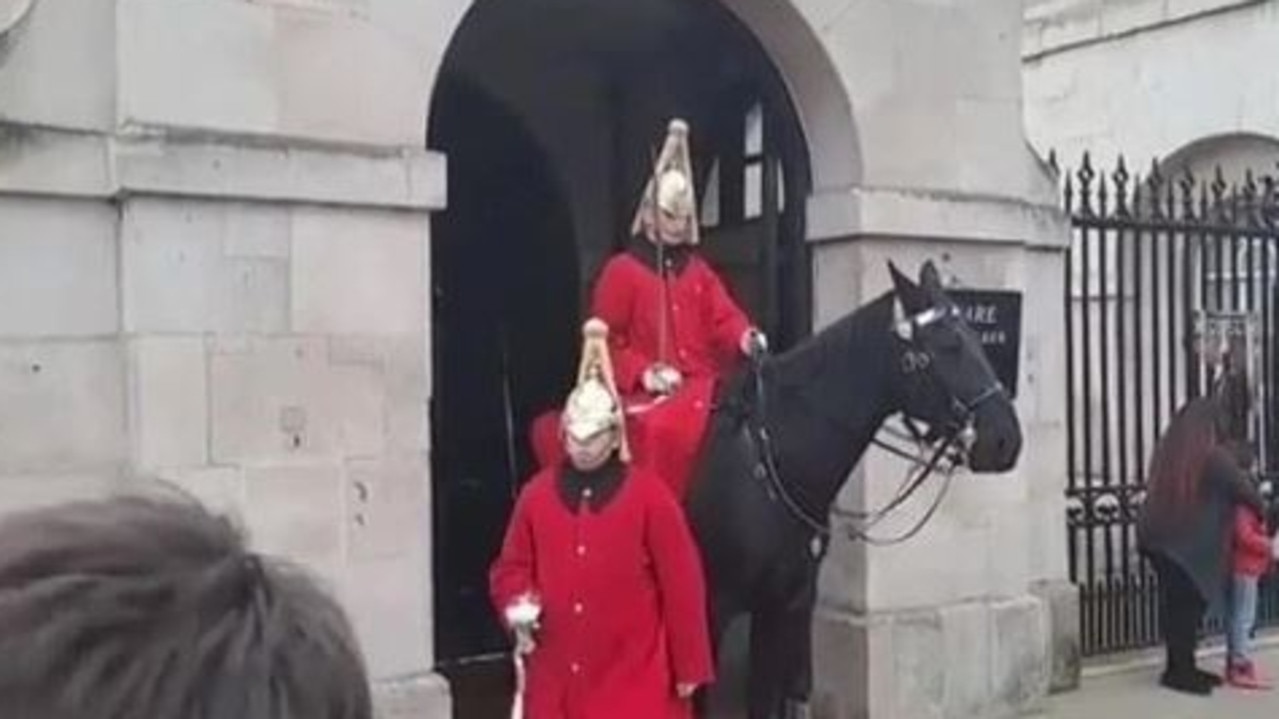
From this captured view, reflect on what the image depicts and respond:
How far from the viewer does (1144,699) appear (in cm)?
873

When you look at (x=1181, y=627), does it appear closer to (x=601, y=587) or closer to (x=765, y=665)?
(x=765, y=665)

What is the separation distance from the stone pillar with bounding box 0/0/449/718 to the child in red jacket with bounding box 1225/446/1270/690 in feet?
15.8

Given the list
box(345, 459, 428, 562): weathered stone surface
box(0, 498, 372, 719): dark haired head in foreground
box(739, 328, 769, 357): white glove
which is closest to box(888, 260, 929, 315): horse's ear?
box(739, 328, 769, 357): white glove

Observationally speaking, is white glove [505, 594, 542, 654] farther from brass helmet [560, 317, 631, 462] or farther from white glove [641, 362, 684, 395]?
white glove [641, 362, 684, 395]

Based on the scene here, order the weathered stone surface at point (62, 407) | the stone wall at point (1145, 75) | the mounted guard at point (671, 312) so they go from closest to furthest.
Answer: the weathered stone surface at point (62, 407) < the mounted guard at point (671, 312) < the stone wall at point (1145, 75)

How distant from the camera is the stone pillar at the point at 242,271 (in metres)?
5.68

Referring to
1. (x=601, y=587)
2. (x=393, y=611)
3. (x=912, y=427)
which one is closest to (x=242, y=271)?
(x=393, y=611)

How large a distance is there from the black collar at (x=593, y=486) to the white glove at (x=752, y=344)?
1.09m

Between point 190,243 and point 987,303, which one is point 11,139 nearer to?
point 190,243

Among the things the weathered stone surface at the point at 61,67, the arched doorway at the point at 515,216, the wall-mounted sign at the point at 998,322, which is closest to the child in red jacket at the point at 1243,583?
the wall-mounted sign at the point at 998,322

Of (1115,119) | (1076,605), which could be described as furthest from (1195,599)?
(1115,119)

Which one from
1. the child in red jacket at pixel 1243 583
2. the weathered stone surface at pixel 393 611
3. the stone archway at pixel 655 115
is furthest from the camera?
the child in red jacket at pixel 1243 583

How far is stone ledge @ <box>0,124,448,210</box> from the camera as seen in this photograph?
5637 millimetres

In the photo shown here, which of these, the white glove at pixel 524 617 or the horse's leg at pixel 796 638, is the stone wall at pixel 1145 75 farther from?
the white glove at pixel 524 617
